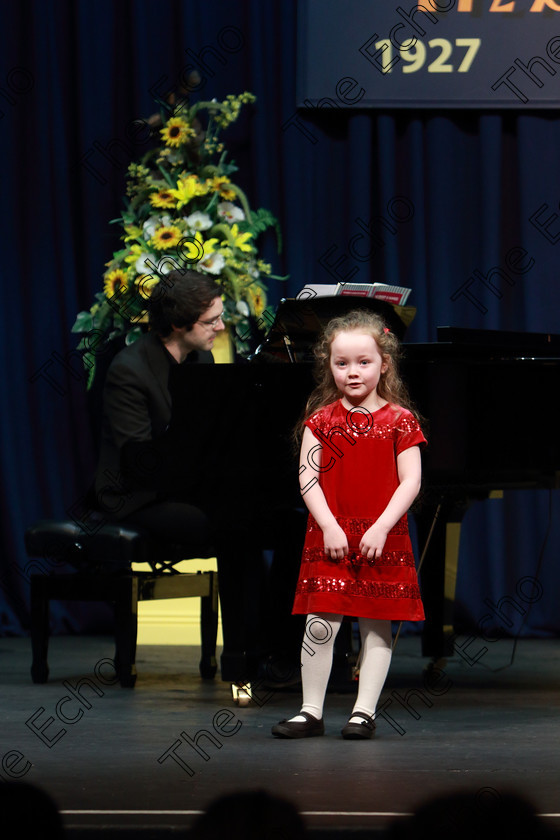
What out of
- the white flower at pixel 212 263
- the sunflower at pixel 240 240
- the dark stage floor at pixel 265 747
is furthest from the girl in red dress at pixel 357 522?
the sunflower at pixel 240 240

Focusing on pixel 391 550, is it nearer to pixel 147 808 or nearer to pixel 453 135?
pixel 147 808

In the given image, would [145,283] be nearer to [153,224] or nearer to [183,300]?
[153,224]

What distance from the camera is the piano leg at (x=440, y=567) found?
3.99 meters

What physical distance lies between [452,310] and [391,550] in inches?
101

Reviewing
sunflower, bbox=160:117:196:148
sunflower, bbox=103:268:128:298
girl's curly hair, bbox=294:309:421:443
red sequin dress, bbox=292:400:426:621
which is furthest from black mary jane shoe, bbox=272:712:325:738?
sunflower, bbox=160:117:196:148

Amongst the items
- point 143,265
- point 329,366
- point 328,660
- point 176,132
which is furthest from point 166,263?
point 328,660

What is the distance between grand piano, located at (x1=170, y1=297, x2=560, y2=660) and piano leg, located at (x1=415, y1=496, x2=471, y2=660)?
0.24 m

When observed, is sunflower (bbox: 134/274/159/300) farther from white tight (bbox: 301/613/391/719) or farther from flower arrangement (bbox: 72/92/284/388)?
white tight (bbox: 301/613/391/719)

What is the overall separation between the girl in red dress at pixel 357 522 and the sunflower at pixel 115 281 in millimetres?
1850

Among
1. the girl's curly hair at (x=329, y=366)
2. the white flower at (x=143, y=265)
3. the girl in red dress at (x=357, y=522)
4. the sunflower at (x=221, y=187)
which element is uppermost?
the sunflower at (x=221, y=187)

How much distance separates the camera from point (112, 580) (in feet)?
12.8

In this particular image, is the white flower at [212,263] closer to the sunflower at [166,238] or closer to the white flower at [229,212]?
the sunflower at [166,238]

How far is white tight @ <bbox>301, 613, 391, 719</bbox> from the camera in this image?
116 inches

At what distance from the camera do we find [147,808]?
219 cm
